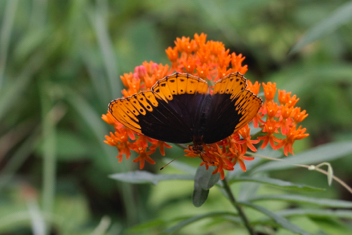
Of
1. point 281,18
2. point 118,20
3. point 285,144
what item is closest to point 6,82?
point 118,20

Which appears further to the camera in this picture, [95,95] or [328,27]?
[95,95]

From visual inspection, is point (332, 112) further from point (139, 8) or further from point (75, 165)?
point (75, 165)

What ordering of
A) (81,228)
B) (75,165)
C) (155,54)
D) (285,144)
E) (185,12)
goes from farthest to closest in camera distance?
(185,12)
(75,165)
(155,54)
(81,228)
(285,144)

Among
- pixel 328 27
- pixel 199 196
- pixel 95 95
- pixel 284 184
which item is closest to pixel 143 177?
pixel 199 196

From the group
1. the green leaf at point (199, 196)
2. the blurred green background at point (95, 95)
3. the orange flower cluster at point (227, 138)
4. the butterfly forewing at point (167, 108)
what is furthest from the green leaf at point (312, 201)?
the blurred green background at point (95, 95)

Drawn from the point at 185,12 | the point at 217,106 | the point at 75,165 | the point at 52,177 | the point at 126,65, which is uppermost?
the point at 185,12

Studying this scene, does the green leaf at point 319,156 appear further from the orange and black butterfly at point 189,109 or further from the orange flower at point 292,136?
the orange and black butterfly at point 189,109

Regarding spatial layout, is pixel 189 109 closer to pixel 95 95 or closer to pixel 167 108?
pixel 167 108

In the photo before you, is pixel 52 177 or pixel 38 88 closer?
pixel 52 177
